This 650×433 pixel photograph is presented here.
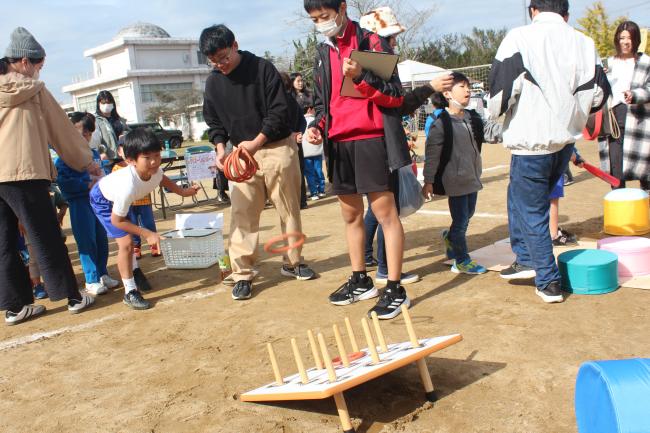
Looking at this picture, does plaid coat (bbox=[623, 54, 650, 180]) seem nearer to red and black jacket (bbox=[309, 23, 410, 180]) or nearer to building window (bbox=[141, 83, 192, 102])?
red and black jacket (bbox=[309, 23, 410, 180])

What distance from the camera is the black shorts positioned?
12.6ft

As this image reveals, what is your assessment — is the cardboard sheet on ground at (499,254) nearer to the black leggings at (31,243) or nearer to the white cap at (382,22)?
the white cap at (382,22)

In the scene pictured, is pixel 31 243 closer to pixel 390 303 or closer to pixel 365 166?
pixel 365 166

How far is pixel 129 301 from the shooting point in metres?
4.71

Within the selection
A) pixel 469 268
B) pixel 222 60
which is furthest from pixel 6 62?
pixel 469 268

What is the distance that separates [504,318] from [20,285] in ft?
11.9

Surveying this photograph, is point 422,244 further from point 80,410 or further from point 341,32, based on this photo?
point 80,410

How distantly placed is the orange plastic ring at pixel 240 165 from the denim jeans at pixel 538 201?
1.93 metres

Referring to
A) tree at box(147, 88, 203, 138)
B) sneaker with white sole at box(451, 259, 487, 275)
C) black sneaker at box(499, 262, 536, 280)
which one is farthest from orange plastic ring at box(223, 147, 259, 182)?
tree at box(147, 88, 203, 138)

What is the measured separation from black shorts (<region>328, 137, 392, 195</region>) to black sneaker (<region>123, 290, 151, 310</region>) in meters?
1.96

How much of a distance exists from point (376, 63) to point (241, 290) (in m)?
2.17

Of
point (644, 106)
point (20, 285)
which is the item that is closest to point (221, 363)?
point (20, 285)

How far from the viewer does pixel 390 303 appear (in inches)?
153

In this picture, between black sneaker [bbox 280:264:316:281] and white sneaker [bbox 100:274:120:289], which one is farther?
white sneaker [bbox 100:274:120:289]
